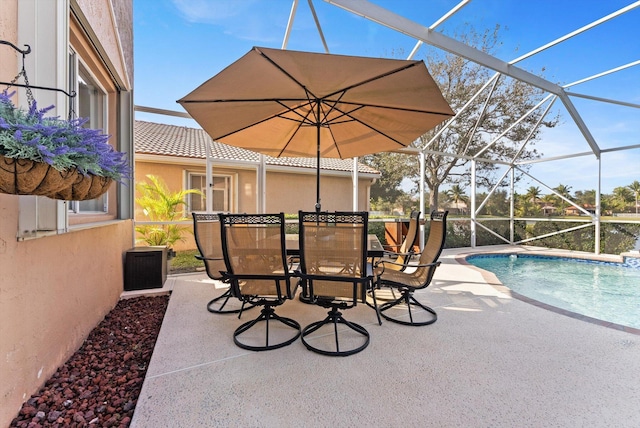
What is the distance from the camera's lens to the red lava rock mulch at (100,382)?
1.69 m

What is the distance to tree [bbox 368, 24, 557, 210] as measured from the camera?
9492mm

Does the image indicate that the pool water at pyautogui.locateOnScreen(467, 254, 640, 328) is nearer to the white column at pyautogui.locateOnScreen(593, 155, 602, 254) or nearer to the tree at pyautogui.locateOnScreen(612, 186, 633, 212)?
the white column at pyautogui.locateOnScreen(593, 155, 602, 254)

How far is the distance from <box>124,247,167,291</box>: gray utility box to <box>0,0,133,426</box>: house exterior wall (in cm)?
159

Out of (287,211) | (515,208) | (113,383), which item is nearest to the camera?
(113,383)

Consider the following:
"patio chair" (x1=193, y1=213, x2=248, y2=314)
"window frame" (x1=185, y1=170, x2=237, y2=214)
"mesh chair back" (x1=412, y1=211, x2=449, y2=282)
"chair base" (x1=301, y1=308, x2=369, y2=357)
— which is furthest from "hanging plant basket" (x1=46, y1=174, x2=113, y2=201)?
"window frame" (x1=185, y1=170, x2=237, y2=214)

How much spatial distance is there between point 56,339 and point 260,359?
1.55 metres

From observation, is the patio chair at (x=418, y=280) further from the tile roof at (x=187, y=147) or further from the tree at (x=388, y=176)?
the tree at (x=388, y=176)

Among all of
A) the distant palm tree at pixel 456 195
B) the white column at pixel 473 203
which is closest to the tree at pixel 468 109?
the distant palm tree at pixel 456 195

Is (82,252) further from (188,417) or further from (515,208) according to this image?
(515,208)

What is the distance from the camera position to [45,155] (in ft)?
3.81

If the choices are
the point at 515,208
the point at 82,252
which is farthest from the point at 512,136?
the point at 82,252

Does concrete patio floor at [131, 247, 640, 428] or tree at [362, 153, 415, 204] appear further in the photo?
tree at [362, 153, 415, 204]

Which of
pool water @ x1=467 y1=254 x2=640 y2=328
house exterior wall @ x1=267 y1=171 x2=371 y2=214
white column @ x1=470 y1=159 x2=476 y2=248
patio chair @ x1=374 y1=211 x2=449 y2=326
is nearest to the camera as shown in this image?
patio chair @ x1=374 y1=211 x2=449 y2=326

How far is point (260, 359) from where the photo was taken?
2311 mm
